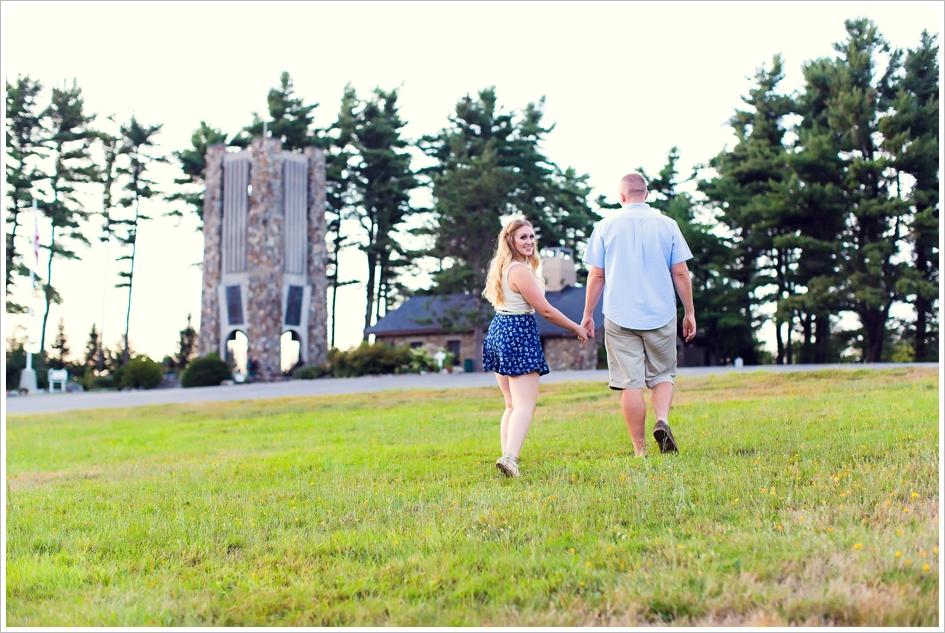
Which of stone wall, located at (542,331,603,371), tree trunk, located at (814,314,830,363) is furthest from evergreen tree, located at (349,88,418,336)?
tree trunk, located at (814,314,830,363)

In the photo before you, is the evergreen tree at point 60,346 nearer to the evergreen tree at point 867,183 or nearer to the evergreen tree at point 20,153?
the evergreen tree at point 20,153

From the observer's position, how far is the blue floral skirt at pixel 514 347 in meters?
5.74

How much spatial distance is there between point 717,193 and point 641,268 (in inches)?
1081

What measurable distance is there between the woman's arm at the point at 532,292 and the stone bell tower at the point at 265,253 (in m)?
31.0

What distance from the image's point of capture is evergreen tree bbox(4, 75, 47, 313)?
1411 inches

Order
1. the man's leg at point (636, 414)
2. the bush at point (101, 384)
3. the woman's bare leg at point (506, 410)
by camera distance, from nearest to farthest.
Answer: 1. the woman's bare leg at point (506, 410)
2. the man's leg at point (636, 414)
3. the bush at point (101, 384)

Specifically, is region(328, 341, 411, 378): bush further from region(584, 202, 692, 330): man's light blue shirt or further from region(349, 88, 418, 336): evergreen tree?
region(584, 202, 692, 330): man's light blue shirt

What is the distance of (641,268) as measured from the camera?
5.99 metres

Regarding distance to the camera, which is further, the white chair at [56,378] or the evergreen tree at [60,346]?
the evergreen tree at [60,346]

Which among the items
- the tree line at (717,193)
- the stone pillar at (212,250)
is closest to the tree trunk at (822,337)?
the tree line at (717,193)

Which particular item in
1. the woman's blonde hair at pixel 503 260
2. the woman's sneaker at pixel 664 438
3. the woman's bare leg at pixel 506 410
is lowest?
the woman's sneaker at pixel 664 438

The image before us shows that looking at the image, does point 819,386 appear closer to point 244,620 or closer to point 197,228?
point 244,620

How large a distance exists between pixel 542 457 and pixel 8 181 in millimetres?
36047

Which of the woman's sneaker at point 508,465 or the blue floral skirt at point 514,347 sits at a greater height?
the blue floral skirt at point 514,347
